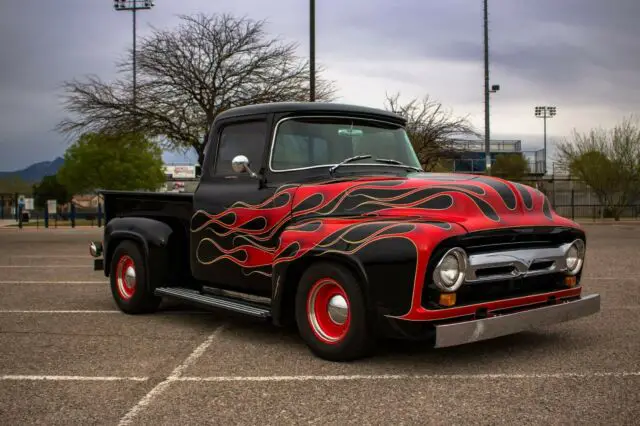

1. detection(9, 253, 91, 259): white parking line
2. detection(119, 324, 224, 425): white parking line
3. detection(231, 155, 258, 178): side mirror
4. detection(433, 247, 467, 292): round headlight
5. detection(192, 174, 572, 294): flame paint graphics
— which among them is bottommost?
detection(9, 253, 91, 259): white parking line

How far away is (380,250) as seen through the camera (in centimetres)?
471

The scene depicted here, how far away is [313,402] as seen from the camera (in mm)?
4203

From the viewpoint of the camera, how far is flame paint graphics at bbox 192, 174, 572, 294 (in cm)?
484

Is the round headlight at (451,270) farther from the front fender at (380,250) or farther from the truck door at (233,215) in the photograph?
the truck door at (233,215)

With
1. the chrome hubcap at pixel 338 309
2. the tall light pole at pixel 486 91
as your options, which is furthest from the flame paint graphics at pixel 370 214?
the tall light pole at pixel 486 91

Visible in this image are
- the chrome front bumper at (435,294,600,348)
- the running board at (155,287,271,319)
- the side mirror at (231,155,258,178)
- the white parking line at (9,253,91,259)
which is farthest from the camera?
the white parking line at (9,253,91,259)

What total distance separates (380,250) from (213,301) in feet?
6.76

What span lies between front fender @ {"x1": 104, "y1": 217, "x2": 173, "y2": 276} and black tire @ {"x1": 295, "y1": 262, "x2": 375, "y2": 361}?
7.65ft

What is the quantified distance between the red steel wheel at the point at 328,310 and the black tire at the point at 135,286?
256 centimetres

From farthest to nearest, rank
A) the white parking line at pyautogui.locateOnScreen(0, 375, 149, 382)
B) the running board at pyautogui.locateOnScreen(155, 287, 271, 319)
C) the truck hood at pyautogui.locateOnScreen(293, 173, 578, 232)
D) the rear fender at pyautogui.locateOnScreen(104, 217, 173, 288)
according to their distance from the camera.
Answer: the rear fender at pyautogui.locateOnScreen(104, 217, 173, 288), the running board at pyautogui.locateOnScreen(155, 287, 271, 319), the truck hood at pyautogui.locateOnScreen(293, 173, 578, 232), the white parking line at pyautogui.locateOnScreen(0, 375, 149, 382)

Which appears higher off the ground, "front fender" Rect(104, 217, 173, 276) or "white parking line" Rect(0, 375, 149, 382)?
"front fender" Rect(104, 217, 173, 276)

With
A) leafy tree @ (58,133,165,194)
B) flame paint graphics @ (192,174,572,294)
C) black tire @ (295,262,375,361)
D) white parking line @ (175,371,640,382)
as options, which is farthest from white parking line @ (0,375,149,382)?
leafy tree @ (58,133,165,194)

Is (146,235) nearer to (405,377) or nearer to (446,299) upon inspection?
(405,377)

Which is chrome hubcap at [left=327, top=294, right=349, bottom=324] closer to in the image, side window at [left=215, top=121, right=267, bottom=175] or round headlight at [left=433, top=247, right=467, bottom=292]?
round headlight at [left=433, top=247, right=467, bottom=292]
